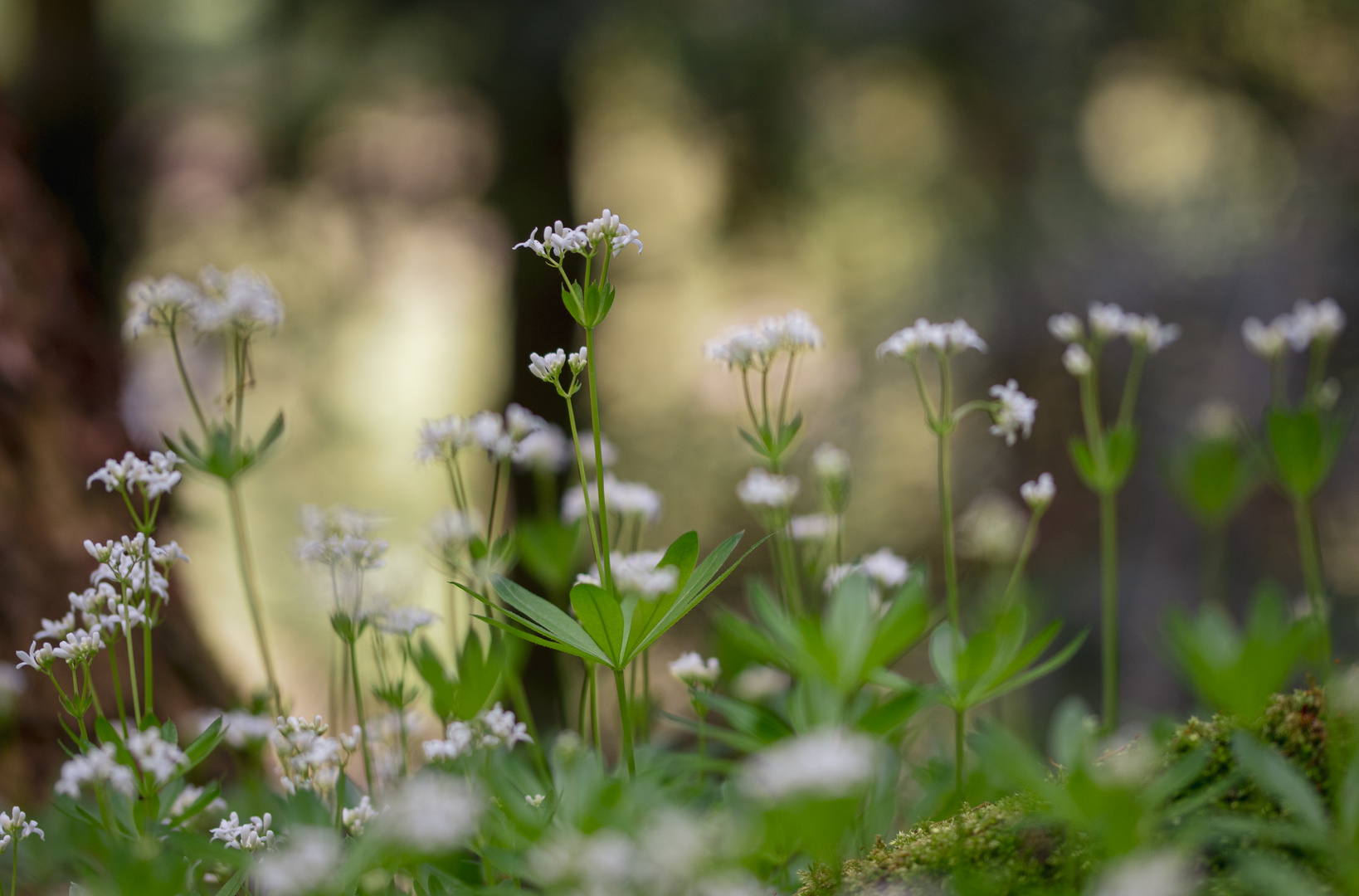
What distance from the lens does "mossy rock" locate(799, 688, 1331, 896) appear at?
76 cm

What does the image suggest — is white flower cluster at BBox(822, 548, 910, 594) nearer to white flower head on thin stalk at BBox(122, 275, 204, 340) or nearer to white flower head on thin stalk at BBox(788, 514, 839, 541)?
white flower head on thin stalk at BBox(788, 514, 839, 541)

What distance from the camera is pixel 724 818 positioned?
0.75 m

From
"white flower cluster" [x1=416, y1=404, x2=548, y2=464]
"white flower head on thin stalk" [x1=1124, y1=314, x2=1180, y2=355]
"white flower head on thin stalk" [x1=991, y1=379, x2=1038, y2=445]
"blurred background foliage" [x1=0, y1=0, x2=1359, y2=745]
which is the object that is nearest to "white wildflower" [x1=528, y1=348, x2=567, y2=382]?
"white flower cluster" [x1=416, y1=404, x2=548, y2=464]

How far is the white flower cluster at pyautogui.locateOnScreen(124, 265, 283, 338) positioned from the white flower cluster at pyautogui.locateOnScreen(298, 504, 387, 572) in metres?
0.26

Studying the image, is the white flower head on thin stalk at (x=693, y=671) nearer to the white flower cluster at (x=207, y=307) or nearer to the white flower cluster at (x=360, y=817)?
the white flower cluster at (x=360, y=817)

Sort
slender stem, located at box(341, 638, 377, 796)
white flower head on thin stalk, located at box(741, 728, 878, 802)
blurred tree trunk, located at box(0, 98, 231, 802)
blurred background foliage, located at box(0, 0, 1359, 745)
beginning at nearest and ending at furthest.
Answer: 1. white flower head on thin stalk, located at box(741, 728, 878, 802)
2. slender stem, located at box(341, 638, 377, 796)
3. blurred tree trunk, located at box(0, 98, 231, 802)
4. blurred background foliage, located at box(0, 0, 1359, 745)

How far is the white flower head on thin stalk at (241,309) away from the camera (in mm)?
1091

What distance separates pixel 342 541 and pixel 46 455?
1.01m

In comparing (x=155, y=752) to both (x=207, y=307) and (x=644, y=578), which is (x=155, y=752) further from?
(x=207, y=307)

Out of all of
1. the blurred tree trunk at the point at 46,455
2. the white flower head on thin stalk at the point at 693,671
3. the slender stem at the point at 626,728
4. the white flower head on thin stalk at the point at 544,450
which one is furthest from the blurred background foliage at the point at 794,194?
the slender stem at the point at 626,728

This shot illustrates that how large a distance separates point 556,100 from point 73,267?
180 cm

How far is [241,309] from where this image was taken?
43.4 inches

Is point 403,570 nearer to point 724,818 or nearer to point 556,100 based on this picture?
point 724,818

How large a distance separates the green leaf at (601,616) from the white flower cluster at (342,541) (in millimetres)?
354
